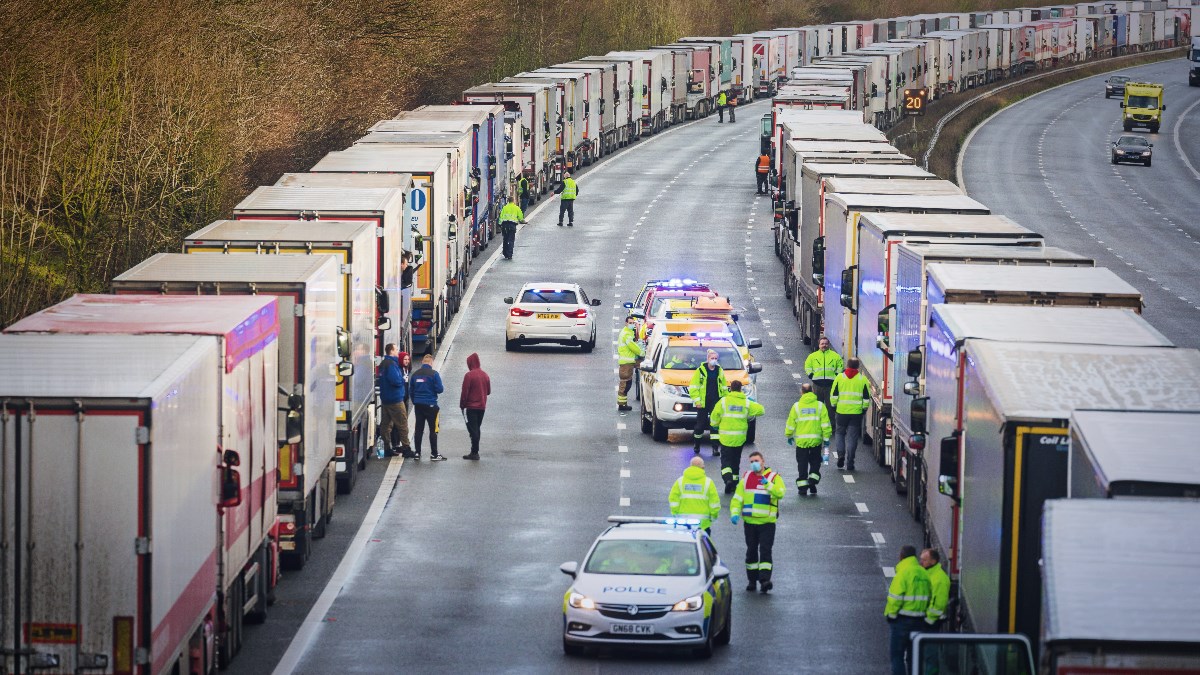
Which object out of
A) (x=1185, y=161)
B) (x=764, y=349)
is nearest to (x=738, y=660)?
(x=764, y=349)

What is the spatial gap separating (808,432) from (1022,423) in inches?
437

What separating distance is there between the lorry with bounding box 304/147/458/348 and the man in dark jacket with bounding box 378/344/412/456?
4.50 m

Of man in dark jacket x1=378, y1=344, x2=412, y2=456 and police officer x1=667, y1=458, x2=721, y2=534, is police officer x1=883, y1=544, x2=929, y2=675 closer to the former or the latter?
police officer x1=667, y1=458, x2=721, y2=534

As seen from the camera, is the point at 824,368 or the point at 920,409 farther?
the point at 824,368

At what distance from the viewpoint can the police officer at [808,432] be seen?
24.9 m

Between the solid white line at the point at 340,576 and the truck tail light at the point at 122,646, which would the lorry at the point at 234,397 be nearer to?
the solid white line at the point at 340,576

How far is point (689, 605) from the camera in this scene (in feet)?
57.4

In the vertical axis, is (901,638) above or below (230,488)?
below

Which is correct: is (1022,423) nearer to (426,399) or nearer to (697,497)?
(697,497)

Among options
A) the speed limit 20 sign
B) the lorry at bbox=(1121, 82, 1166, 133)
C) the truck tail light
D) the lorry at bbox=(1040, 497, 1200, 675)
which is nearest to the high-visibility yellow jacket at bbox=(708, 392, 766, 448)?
the truck tail light

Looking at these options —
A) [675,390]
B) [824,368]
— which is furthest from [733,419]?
[824,368]

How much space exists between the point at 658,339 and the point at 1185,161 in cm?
6175

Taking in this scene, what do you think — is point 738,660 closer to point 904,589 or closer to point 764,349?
point 904,589

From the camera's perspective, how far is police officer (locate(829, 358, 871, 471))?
27.0 metres
